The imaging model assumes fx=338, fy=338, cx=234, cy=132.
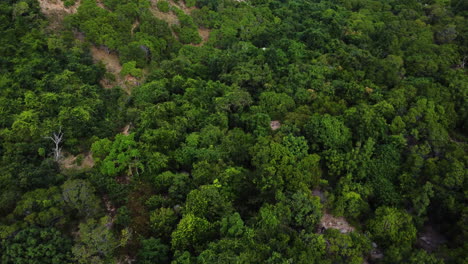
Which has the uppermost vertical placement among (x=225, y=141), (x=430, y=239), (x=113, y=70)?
(x=225, y=141)

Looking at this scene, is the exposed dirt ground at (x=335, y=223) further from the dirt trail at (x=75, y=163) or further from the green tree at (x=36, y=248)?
the dirt trail at (x=75, y=163)

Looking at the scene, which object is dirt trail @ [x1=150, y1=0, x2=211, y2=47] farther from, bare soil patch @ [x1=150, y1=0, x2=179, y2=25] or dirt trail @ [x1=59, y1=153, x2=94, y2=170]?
dirt trail @ [x1=59, y1=153, x2=94, y2=170]

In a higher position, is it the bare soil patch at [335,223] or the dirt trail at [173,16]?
the dirt trail at [173,16]

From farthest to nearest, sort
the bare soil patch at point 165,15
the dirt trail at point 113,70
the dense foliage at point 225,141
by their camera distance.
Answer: the bare soil patch at point 165,15, the dirt trail at point 113,70, the dense foliage at point 225,141

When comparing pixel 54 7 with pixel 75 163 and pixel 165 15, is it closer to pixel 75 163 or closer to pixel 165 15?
pixel 165 15

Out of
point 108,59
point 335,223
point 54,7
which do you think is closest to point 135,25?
point 108,59

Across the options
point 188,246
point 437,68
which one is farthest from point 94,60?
point 437,68

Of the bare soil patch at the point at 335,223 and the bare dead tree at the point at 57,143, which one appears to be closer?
the bare soil patch at the point at 335,223

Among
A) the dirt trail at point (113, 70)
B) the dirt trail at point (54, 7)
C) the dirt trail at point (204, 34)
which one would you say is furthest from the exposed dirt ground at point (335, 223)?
the dirt trail at point (54, 7)

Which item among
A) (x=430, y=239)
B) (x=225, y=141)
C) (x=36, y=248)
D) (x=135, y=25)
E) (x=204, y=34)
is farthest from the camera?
(x=204, y=34)

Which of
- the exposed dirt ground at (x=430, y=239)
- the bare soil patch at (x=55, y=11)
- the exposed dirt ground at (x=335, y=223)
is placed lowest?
the exposed dirt ground at (x=335, y=223)
